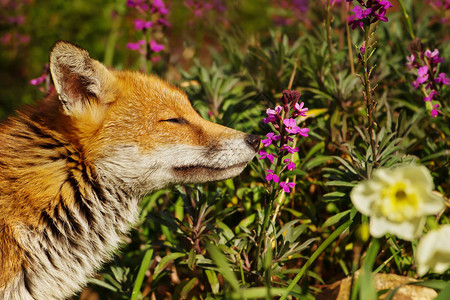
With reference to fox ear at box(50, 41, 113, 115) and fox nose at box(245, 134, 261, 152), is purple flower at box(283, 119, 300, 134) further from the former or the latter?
fox ear at box(50, 41, 113, 115)

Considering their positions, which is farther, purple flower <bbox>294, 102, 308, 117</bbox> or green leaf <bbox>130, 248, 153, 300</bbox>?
green leaf <bbox>130, 248, 153, 300</bbox>

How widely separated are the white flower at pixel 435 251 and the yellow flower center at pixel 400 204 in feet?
0.34

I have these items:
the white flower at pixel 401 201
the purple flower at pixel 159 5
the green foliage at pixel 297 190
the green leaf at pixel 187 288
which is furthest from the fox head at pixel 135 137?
the white flower at pixel 401 201

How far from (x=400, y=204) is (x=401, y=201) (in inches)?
0.7

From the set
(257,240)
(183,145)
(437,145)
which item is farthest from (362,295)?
(437,145)

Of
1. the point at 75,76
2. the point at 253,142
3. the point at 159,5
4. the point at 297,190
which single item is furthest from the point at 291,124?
the point at 159,5

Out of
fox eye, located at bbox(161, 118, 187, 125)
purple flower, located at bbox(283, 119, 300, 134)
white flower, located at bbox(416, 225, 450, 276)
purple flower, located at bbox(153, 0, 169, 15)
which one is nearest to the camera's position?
white flower, located at bbox(416, 225, 450, 276)

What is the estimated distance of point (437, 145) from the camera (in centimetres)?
356

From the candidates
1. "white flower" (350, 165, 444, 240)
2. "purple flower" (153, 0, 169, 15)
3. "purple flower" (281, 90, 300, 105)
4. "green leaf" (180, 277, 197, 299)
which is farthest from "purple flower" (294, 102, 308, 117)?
"purple flower" (153, 0, 169, 15)

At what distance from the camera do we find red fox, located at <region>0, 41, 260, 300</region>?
2566mm

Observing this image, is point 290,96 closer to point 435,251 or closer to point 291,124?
point 291,124

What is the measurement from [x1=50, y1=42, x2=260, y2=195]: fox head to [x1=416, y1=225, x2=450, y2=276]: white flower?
58.3 inches

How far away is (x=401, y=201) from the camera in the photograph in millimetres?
1620

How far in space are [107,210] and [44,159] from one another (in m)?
0.52
